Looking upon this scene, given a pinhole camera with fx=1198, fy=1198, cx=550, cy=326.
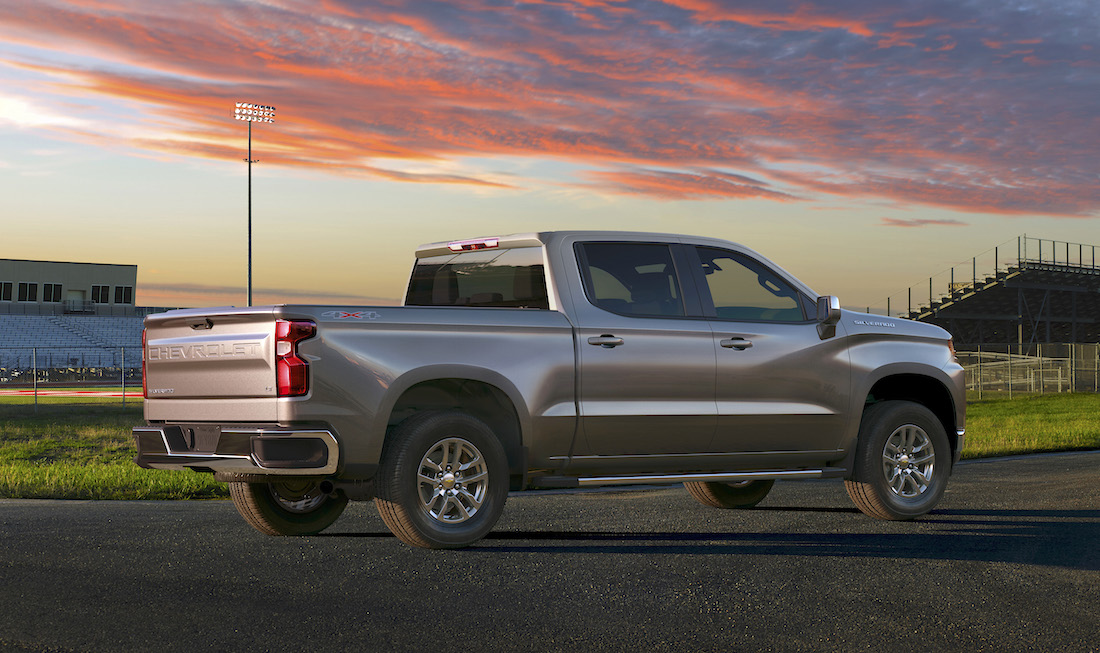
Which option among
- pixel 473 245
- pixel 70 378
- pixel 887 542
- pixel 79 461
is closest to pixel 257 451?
pixel 473 245

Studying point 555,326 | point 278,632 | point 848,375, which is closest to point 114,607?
point 278,632

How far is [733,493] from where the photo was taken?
10.9 metres

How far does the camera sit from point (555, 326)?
8.44 metres

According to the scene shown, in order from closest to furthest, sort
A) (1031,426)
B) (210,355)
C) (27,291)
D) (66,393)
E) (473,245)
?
(210,355) < (473,245) < (1031,426) < (66,393) < (27,291)

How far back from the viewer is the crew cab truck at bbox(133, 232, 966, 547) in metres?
7.66

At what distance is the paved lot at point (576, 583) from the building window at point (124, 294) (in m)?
97.9

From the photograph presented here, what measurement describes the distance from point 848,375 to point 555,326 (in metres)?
2.78

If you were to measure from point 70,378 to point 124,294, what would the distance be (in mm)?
44321

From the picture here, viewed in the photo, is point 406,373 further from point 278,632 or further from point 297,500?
point 278,632

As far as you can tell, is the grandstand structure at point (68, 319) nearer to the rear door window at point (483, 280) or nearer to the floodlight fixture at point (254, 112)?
the floodlight fixture at point (254, 112)

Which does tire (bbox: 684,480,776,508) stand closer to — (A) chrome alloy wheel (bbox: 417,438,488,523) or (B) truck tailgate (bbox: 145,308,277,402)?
(A) chrome alloy wheel (bbox: 417,438,488,523)

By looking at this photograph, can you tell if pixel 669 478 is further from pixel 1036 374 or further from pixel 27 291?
pixel 27 291

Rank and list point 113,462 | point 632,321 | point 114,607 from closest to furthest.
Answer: point 114,607
point 632,321
point 113,462

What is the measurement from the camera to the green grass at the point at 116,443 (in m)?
13.2
